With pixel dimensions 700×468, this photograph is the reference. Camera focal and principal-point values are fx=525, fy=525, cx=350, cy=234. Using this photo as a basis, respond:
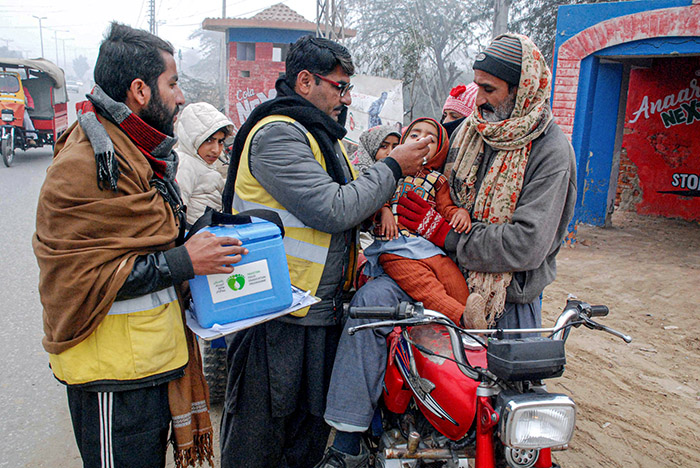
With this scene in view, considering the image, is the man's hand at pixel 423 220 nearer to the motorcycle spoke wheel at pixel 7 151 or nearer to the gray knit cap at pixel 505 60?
the gray knit cap at pixel 505 60

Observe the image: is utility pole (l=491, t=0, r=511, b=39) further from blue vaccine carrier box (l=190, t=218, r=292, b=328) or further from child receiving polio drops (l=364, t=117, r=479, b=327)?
blue vaccine carrier box (l=190, t=218, r=292, b=328)

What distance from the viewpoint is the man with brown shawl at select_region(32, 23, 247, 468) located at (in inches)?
63.0

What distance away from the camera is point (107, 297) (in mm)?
1614

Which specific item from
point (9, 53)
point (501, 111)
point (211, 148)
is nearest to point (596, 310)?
point (501, 111)

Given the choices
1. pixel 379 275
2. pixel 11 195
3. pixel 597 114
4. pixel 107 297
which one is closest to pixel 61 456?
pixel 107 297

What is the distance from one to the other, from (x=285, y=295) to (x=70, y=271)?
27.7 inches

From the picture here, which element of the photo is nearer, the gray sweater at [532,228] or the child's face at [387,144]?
the gray sweater at [532,228]

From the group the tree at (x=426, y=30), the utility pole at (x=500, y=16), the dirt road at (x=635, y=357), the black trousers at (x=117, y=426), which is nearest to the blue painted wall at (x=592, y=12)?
the dirt road at (x=635, y=357)

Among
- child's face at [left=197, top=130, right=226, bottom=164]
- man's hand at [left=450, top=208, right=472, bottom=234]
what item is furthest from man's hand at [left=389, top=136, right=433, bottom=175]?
child's face at [left=197, top=130, right=226, bottom=164]

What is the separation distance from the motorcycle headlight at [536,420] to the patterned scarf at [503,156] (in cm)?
71

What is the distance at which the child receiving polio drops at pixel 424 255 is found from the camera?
227cm

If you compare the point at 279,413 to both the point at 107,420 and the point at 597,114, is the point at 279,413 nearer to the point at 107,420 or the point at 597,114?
the point at 107,420

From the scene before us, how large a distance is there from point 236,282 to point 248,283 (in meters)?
0.04

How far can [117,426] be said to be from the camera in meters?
1.77
